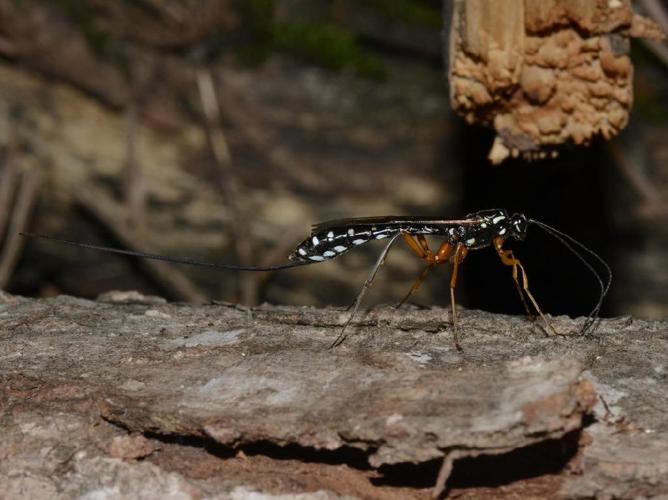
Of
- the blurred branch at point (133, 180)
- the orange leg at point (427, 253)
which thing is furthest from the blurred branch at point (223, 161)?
the orange leg at point (427, 253)

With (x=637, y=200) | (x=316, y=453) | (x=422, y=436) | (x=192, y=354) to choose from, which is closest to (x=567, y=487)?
(x=422, y=436)

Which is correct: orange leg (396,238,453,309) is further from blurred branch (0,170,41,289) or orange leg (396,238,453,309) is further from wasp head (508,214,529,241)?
blurred branch (0,170,41,289)

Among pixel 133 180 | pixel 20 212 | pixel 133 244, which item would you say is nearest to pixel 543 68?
pixel 133 180

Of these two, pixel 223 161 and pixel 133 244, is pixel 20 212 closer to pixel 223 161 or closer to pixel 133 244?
pixel 133 244

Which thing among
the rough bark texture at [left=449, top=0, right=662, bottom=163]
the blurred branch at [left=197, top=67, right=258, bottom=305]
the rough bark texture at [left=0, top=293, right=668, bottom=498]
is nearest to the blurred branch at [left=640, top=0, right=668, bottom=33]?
the rough bark texture at [left=449, top=0, right=662, bottom=163]

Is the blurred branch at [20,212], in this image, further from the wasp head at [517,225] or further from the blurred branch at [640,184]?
the blurred branch at [640,184]
